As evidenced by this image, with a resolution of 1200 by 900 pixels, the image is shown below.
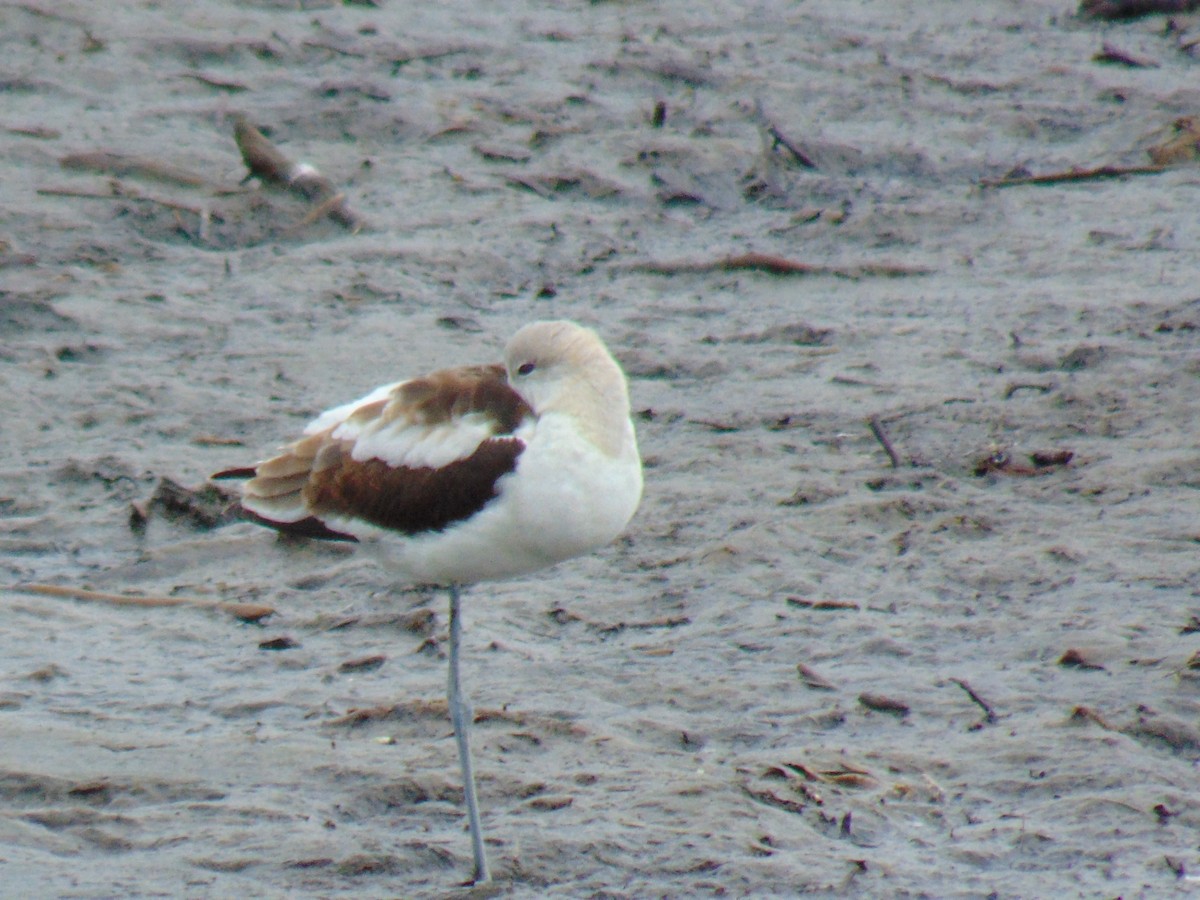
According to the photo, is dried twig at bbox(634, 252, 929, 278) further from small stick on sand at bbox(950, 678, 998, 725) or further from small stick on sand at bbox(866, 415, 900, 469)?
small stick on sand at bbox(950, 678, 998, 725)

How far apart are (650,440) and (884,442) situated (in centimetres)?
92

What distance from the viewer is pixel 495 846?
14.9ft

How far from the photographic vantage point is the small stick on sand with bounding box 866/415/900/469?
6734 millimetres

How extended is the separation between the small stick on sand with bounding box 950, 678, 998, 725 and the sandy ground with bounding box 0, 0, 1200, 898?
1 centimetres

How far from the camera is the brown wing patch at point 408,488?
4641 mm

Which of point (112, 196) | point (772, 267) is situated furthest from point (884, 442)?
point (112, 196)

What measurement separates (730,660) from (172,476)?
7.74 ft

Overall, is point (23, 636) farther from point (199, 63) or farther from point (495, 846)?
point (199, 63)

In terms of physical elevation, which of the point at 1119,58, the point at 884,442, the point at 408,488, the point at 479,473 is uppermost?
the point at 479,473

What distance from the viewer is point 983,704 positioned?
5.12 m

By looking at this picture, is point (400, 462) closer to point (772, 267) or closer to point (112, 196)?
point (772, 267)

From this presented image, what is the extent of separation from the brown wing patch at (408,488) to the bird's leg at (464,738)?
26 cm

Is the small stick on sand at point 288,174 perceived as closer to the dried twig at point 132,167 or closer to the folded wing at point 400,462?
the dried twig at point 132,167

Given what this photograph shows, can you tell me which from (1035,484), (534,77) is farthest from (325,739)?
(534,77)
